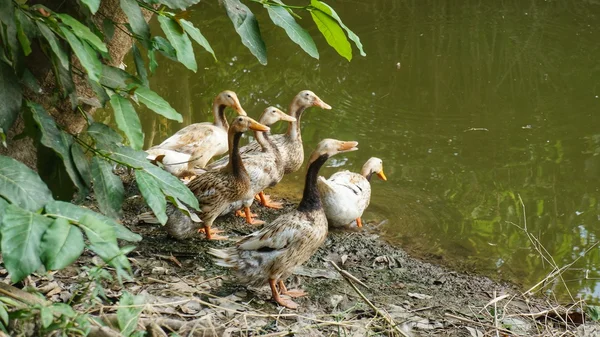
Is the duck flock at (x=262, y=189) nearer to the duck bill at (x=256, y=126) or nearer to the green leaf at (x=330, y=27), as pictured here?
the duck bill at (x=256, y=126)

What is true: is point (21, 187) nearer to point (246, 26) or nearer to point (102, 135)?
point (102, 135)

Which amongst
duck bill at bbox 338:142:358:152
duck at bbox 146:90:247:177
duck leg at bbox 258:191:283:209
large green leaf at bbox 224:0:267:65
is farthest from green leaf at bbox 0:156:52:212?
duck leg at bbox 258:191:283:209

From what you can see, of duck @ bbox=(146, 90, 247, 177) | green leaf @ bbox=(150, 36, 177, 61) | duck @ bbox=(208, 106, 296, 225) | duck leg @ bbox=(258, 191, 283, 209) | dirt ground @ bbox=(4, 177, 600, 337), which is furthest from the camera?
duck leg @ bbox=(258, 191, 283, 209)

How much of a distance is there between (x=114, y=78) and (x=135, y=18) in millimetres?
266

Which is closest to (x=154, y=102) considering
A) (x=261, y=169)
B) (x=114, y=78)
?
(x=114, y=78)

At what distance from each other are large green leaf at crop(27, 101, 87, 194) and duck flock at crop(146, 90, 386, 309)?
83cm

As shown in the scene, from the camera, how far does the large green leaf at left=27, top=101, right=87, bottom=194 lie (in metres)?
3.02

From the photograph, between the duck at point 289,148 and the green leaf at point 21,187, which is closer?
the green leaf at point 21,187

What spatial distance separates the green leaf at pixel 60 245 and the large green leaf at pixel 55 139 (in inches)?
33.5

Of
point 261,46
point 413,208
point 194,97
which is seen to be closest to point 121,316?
point 261,46

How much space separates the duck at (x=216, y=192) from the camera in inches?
239

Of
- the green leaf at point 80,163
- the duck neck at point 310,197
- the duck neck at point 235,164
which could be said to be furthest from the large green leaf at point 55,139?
the duck neck at point 235,164

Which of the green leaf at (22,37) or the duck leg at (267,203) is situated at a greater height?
the green leaf at (22,37)

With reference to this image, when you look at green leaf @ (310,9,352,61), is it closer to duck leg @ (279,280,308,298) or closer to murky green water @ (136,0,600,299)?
duck leg @ (279,280,308,298)
